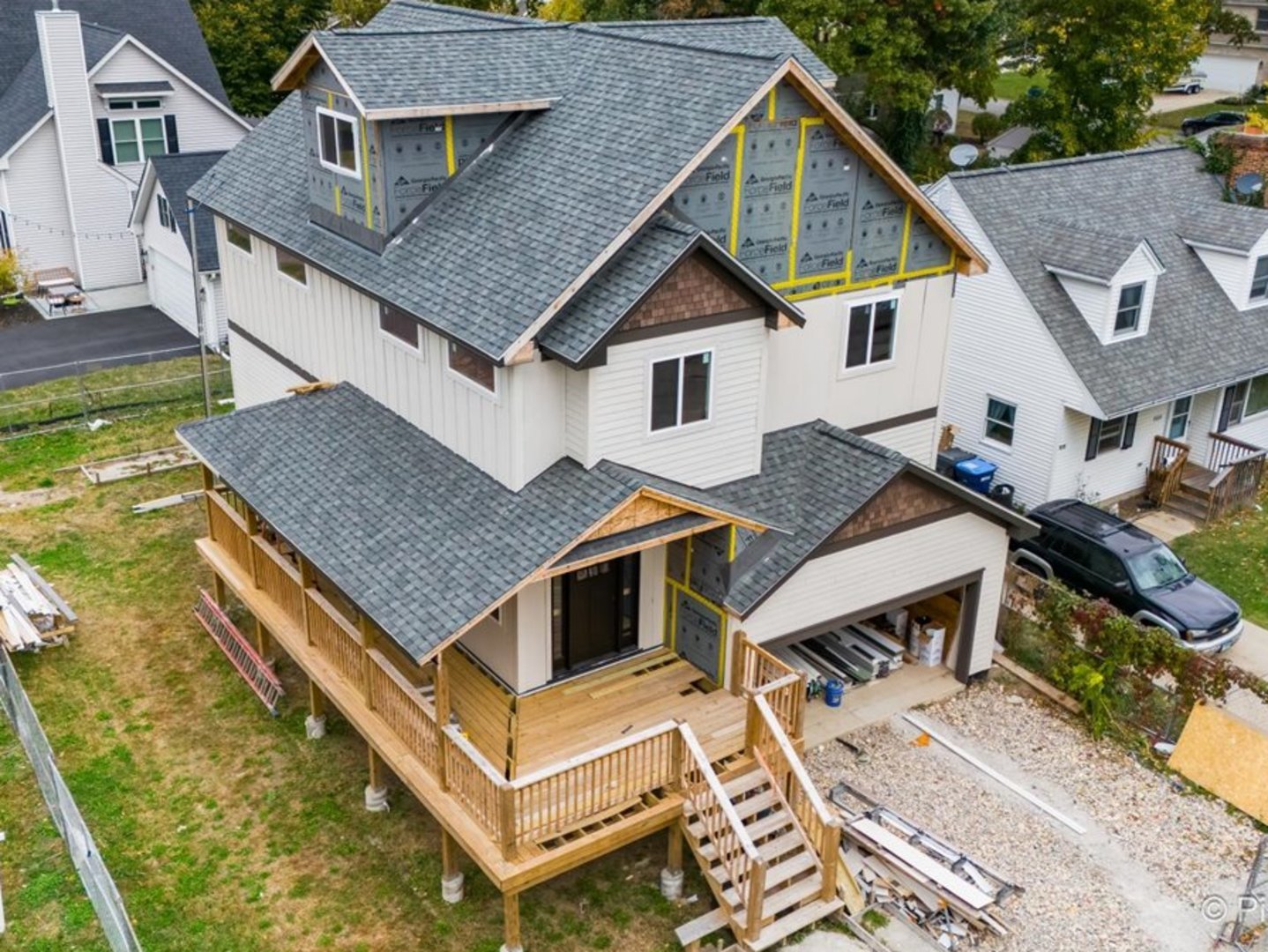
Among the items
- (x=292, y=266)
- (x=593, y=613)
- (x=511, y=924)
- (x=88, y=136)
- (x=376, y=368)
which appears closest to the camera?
(x=511, y=924)

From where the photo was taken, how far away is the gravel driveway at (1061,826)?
1450 centimetres

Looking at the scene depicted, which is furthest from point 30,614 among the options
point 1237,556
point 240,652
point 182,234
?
point 1237,556

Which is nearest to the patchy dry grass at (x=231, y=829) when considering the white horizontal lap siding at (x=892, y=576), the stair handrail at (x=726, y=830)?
the stair handrail at (x=726, y=830)

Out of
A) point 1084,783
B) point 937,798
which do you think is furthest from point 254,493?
point 1084,783

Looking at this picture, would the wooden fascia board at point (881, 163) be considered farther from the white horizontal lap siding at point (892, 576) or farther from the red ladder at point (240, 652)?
the red ladder at point (240, 652)

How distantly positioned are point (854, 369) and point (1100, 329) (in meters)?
8.58

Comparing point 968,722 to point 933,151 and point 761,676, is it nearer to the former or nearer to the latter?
point 761,676

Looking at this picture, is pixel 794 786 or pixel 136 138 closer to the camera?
pixel 794 786

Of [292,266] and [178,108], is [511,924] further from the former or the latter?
[178,108]

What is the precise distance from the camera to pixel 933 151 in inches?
2291

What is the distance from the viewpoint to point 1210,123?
60.3 m

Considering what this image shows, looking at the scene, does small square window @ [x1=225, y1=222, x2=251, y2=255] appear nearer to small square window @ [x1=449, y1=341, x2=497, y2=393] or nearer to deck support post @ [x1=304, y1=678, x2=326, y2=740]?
small square window @ [x1=449, y1=341, x2=497, y2=393]

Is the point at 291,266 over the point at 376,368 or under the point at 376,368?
over

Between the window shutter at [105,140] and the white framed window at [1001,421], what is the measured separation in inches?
1159
